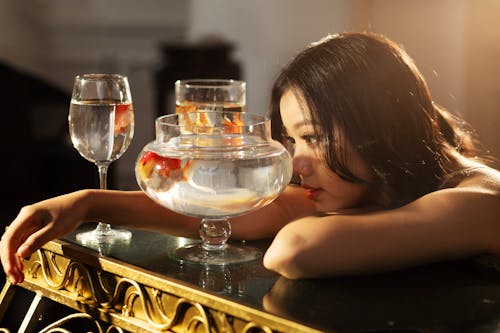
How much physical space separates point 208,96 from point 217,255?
1.04ft

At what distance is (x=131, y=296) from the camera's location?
3.23ft

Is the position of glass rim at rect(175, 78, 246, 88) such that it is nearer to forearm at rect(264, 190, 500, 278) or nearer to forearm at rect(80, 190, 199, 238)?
forearm at rect(80, 190, 199, 238)

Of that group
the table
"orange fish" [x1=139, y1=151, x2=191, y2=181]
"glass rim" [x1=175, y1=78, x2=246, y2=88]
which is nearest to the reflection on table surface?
the table

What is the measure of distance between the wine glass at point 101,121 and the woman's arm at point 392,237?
301 millimetres

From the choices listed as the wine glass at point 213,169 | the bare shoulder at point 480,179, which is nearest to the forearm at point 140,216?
the wine glass at point 213,169

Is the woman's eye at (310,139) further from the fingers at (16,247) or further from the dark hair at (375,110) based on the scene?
the fingers at (16,247)

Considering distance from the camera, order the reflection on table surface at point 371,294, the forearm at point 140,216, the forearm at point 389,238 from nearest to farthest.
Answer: the reflection on table surface at point 371,294 → the forearm at point 389,238 → the forearm at point 140,216

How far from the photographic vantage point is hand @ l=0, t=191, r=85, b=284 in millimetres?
1003

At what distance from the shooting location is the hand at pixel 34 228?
3.29 ft

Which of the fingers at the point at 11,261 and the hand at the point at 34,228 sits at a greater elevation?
the hand at the point at 34,228

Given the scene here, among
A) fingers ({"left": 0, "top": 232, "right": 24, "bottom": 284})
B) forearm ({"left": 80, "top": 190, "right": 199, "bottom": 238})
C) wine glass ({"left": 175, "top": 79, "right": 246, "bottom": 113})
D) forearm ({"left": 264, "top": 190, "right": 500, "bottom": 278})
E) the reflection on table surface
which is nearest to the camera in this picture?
the reflection on table surface

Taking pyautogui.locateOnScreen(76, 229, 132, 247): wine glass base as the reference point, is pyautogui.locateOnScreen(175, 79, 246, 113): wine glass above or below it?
above

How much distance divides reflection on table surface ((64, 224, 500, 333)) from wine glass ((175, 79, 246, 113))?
296 mm

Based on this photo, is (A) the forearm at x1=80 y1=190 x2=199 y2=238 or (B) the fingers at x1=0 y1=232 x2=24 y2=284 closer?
(B) the fingers at x1=0 y1=232 x2=24 y2=284
